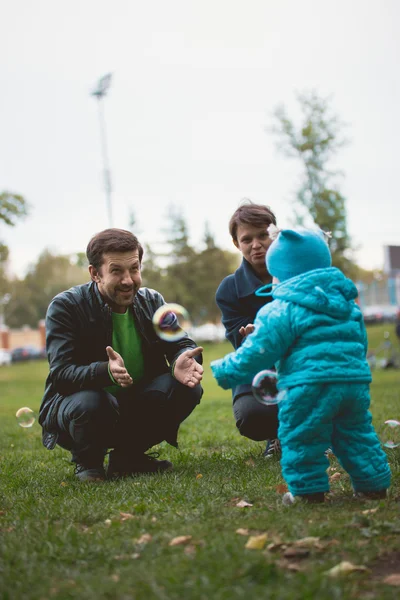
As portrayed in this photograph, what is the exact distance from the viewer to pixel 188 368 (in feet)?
15.7

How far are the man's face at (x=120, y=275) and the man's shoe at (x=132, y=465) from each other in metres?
1.12

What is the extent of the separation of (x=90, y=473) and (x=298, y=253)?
87.5 inches

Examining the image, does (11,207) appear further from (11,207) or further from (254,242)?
(254,242)

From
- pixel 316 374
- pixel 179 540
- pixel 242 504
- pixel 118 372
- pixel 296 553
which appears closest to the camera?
pixel 296 553

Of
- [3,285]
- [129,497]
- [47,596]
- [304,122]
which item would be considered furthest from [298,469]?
[3,285]

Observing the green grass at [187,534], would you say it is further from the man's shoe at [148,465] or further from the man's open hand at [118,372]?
the man's open hand at [118,372]

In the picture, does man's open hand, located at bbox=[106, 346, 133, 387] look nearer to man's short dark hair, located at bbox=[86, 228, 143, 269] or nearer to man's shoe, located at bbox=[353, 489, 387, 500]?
man's short dark hair, located at bbox=[86, 228, 143, 269]

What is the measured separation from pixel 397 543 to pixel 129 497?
1700mm

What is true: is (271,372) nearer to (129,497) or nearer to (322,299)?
(322,299)

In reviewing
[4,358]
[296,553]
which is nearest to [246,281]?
[296,553]

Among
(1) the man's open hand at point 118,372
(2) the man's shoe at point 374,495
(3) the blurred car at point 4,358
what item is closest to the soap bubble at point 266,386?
(2) the man's shoe at point 374,495

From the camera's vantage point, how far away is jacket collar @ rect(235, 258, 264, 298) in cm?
524

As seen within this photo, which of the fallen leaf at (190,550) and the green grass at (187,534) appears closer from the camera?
the green grass at (187,534)

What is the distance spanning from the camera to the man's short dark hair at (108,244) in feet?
15.6
